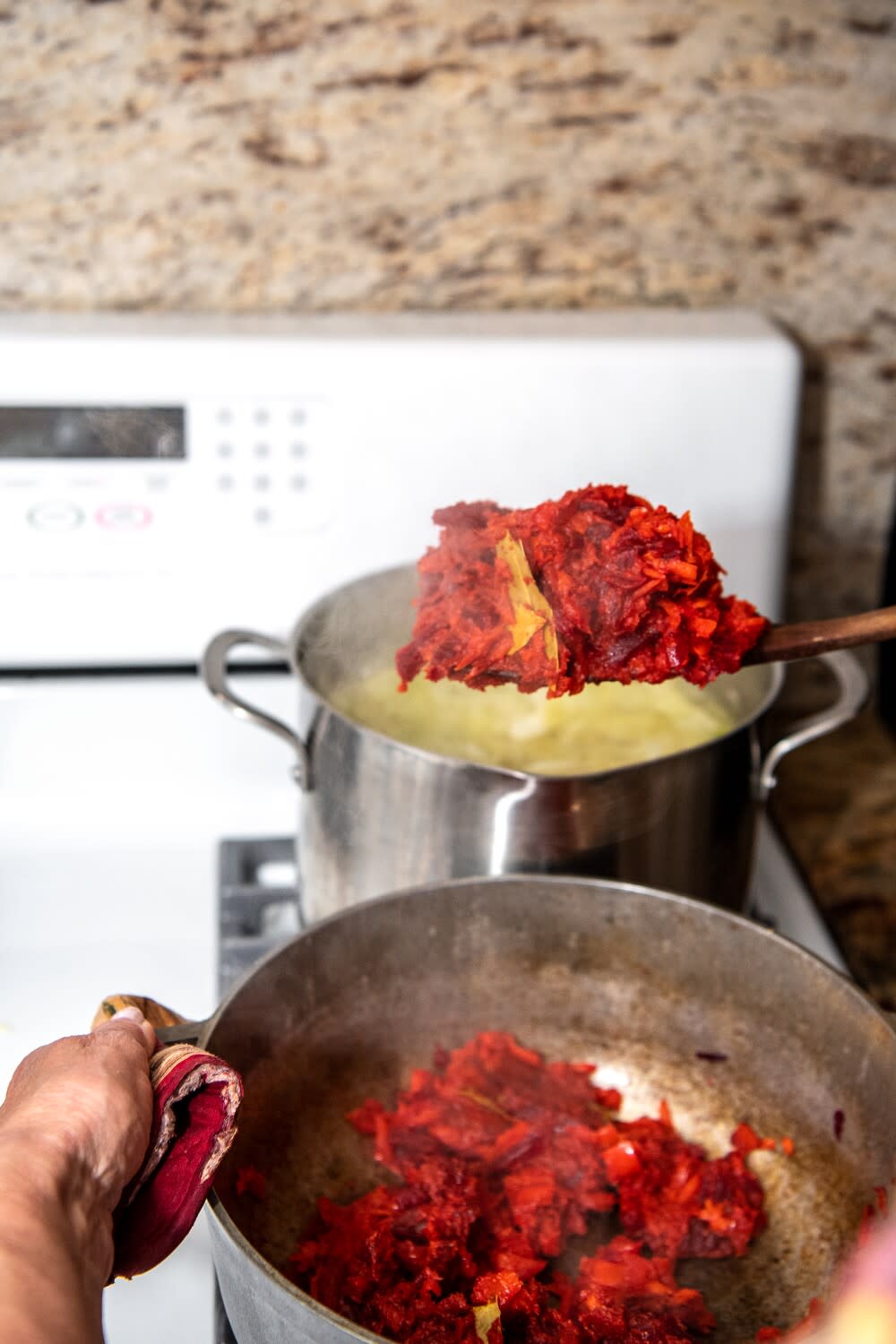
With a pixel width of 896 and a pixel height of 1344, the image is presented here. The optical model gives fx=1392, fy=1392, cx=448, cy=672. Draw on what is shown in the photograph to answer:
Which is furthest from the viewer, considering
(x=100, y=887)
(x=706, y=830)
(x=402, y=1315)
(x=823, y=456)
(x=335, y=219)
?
(x=823, y=456)

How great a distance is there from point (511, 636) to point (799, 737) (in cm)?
28

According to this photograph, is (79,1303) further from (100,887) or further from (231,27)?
(231,27)

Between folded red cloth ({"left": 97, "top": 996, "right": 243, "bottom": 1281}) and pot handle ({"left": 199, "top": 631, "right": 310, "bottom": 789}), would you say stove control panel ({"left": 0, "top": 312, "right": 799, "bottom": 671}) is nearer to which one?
pot handle ({"left": 199, "top": 631, "right": 310, "bottom": 789})

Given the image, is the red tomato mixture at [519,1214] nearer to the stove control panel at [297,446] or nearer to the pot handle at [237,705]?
the pot handle at [237,705]

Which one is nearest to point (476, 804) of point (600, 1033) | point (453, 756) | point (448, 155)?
→ point (453, 756)

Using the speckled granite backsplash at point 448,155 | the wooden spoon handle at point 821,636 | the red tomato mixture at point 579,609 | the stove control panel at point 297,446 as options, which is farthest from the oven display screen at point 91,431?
the wooden spoon handle at point 821,636

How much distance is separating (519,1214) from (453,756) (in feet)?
0.95

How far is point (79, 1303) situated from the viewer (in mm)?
473

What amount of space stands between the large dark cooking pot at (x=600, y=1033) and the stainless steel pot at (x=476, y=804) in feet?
0.11

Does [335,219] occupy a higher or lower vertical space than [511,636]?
higher

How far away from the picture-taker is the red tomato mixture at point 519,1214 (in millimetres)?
706

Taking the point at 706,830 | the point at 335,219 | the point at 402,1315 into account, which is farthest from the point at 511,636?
the point at 335,219

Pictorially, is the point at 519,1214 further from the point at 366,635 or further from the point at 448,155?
the point at 448,155

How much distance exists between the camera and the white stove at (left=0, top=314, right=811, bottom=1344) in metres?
1.08
